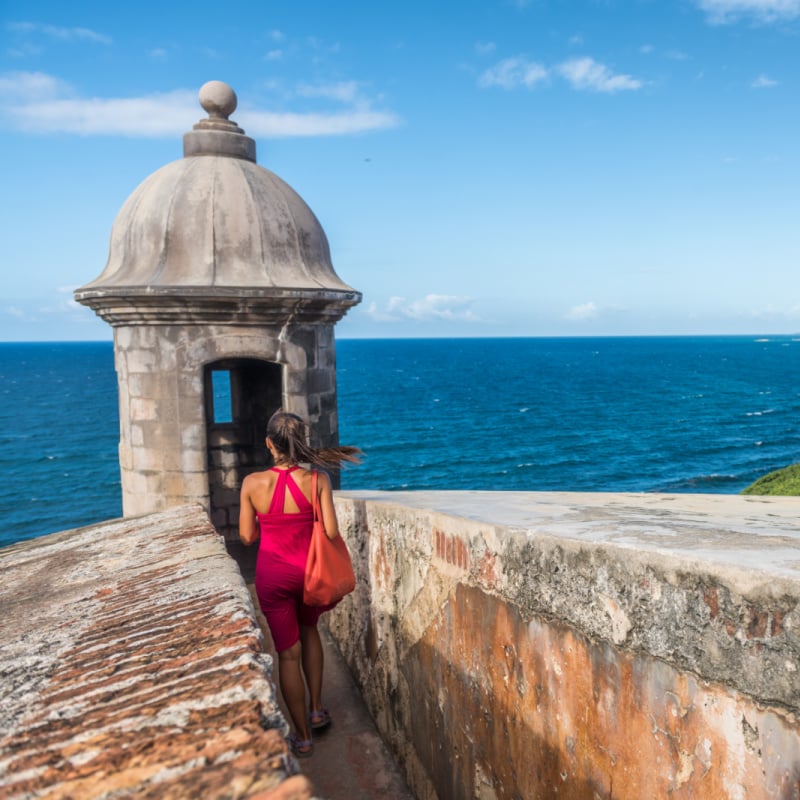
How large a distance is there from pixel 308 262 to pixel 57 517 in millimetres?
26285

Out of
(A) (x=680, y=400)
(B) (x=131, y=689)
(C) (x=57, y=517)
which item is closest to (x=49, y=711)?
(B) (x=131, y=689)

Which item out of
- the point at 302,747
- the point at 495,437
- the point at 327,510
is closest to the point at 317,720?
the point at 302,747

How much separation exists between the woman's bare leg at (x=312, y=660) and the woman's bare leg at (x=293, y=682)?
0.10 meters

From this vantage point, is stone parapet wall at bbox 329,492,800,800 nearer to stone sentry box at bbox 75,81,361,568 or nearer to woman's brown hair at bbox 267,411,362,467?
woman's brown hair at bbox 267,411,362,467

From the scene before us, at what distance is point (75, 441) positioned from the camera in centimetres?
4516

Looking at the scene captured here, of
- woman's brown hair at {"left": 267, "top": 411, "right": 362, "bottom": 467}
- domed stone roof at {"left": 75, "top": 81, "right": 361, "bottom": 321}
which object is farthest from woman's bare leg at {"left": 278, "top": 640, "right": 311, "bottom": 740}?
domed stone roof at {"left": 75, "top": 81, "right": 361, "bottom": 321}

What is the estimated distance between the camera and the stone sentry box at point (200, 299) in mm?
6133

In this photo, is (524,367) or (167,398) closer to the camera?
(167,398)

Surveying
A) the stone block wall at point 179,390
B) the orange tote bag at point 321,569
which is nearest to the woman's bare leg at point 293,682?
the orange tote bag at point 321,569

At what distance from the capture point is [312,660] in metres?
3.33

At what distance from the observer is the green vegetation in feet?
43.3

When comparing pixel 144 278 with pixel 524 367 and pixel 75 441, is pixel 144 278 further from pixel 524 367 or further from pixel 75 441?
pixel 524 367

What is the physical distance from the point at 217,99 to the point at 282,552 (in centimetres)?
524

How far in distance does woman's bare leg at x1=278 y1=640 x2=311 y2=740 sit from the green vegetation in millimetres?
11876
